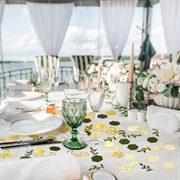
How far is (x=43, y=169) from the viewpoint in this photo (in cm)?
57

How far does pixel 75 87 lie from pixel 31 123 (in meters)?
0.34

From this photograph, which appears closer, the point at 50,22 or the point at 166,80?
the point at 166,80

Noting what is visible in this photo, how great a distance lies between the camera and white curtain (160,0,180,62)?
163 inches

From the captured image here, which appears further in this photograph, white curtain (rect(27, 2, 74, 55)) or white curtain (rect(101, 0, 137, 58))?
white curtain (rect(101, 0, 137, 58))

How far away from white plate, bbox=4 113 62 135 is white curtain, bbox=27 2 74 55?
154 inches

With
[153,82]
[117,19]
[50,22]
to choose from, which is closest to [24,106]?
[153,82]

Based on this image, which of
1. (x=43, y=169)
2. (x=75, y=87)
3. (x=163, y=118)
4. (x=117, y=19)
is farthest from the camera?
(x=117, y=19)

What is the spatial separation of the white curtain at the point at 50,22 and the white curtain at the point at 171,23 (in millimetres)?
2013

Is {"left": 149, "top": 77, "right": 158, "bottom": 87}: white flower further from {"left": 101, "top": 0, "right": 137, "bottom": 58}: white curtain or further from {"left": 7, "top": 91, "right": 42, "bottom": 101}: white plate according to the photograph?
{"left": 101, "top": 0, "right": 137, "bottom": 58}: white curtain

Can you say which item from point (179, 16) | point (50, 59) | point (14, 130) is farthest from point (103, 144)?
point (179, 16)

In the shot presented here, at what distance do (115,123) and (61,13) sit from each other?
4171mm

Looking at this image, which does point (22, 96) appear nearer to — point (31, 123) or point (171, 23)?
point (31, 123)

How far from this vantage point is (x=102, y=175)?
60cm

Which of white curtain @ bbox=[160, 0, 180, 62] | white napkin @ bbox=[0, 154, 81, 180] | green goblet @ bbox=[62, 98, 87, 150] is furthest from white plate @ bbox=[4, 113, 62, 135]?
white curtain @ bbox=[160, 0, 180, 62]
